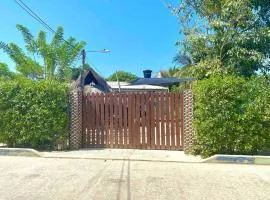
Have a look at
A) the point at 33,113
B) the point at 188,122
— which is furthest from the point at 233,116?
the point at 33,113

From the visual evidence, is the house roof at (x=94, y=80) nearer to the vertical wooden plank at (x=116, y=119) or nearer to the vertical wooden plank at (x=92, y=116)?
the vertical wooden plank at (x=92, y=116)

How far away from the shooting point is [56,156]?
362 inches

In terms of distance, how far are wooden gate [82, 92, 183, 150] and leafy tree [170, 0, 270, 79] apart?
2.42 metres

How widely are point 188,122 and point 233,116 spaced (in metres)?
1.42

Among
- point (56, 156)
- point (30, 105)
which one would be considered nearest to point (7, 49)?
point (30, 105)

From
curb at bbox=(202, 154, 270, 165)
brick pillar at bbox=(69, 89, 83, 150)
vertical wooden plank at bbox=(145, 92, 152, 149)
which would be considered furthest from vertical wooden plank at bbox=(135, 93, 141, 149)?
curb at bbox=(202, 154, 270, 165)

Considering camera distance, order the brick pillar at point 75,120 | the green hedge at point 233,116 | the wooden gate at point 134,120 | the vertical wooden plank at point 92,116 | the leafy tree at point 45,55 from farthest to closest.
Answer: the leafy tree at point 45,55 → the vertical wooden plank at point 92,116 → the brick pillar at point 75,120 → the wooden gate at point 134,120 → the green hedge at point 233,116

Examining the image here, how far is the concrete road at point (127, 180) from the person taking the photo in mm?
5488

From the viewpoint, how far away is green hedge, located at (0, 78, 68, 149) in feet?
32.4

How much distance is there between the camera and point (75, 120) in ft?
33.4

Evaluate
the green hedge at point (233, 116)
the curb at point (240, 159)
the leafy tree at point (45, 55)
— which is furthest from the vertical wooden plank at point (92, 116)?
the leafy tree at point (45, 55)

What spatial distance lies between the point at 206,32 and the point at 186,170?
19.4 feet

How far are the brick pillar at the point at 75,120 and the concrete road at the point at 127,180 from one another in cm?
153

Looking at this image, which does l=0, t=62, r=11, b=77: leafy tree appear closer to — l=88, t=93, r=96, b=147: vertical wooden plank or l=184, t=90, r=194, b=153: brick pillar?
l=88, t=93, r=96, b=147: vertical wooden plank
